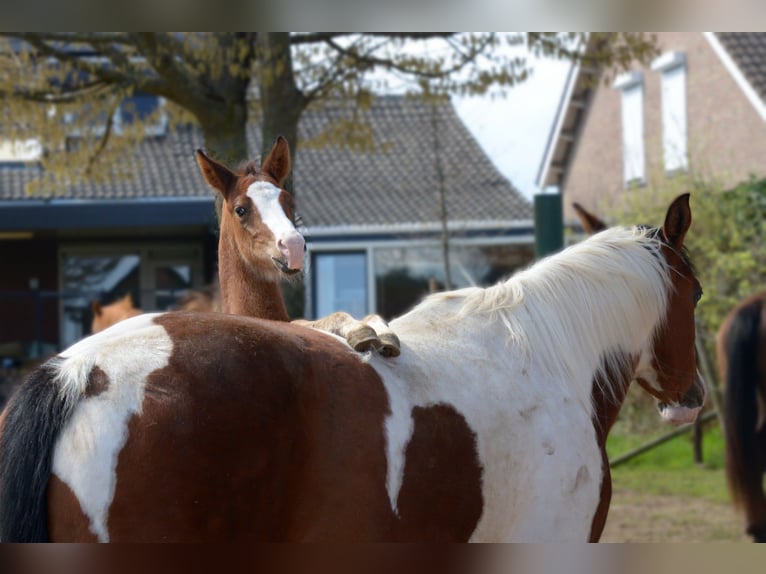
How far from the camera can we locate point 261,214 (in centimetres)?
350

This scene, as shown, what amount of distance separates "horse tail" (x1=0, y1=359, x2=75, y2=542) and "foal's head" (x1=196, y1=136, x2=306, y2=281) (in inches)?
44.1

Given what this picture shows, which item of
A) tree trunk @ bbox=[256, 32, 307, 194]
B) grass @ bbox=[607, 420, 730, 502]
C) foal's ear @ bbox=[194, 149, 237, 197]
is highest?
tree trunk @ bbox=[256, 32, 307, 194]

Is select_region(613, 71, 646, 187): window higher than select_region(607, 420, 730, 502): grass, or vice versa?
select_region(613, 71, 646, 187): window

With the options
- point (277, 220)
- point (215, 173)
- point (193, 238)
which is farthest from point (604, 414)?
point (193, 238)

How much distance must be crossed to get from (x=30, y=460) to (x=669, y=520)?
23.6 feet

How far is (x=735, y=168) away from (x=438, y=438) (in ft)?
51.9

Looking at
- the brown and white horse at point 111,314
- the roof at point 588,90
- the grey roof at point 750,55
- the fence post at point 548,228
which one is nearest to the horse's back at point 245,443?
the fence post at point 548,228

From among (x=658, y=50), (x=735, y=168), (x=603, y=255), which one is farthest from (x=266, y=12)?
(x=735, y=168)

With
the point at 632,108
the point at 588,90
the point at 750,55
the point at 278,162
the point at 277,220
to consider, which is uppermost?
the point at 588,90

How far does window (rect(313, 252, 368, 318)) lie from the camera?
2027cm

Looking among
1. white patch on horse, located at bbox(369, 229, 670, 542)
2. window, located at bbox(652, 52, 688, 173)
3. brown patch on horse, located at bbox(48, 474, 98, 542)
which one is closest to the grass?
white patch on horse, located at bbox(369, 229, 670, 542)

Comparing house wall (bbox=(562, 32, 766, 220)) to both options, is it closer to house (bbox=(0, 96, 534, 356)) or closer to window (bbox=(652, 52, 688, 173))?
window (bbox=(652, 52, 688, 173))

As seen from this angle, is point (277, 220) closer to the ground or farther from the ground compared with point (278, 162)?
closer to the ground

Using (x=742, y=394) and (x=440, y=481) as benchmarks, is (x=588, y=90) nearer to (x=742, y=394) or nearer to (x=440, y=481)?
(x=742, y=394)
